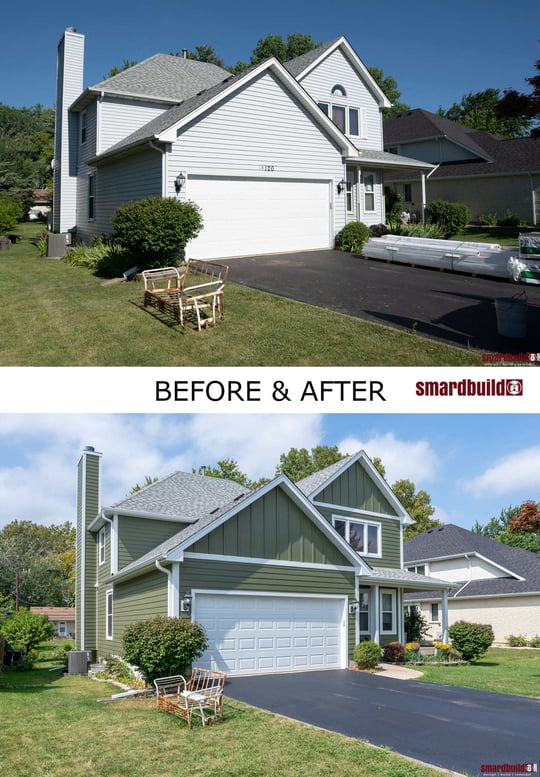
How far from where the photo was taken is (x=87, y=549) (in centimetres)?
2061

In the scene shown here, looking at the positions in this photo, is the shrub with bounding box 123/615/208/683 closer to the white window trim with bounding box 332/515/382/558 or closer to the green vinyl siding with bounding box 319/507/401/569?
the white window trim with bounding box 332/515/382/558

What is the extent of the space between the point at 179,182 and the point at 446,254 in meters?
8.34

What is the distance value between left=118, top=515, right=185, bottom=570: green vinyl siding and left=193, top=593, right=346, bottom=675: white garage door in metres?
3.99

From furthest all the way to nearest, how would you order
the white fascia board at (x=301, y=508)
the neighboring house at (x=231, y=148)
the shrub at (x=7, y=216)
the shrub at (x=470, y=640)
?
the shrub at (x=7, y=216) → the neighboring house at (x=231, y=148) → the shrub at (x=470, y=640) → the white fascia board at (x=301, y=508)

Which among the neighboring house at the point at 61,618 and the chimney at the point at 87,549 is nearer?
the chimney at the point at 87,549

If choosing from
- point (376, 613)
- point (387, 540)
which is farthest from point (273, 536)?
point (387, 540)

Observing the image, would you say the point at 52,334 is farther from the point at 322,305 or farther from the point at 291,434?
the point at 291,434

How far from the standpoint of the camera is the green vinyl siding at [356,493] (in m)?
20.0

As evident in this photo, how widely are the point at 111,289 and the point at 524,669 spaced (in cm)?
1454

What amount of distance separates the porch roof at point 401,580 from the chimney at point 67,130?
2035 cm

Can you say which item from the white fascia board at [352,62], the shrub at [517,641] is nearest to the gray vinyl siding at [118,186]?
the white fascia board at [352,62]

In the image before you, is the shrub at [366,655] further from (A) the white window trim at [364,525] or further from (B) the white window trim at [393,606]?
(A) the white window trim at [364,525]

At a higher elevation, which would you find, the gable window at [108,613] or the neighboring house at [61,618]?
the gable window at [108,613]

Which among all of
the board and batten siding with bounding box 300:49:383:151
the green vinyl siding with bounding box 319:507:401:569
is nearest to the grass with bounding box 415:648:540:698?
the green vinyl siding with bounding box 319:507:401:569
